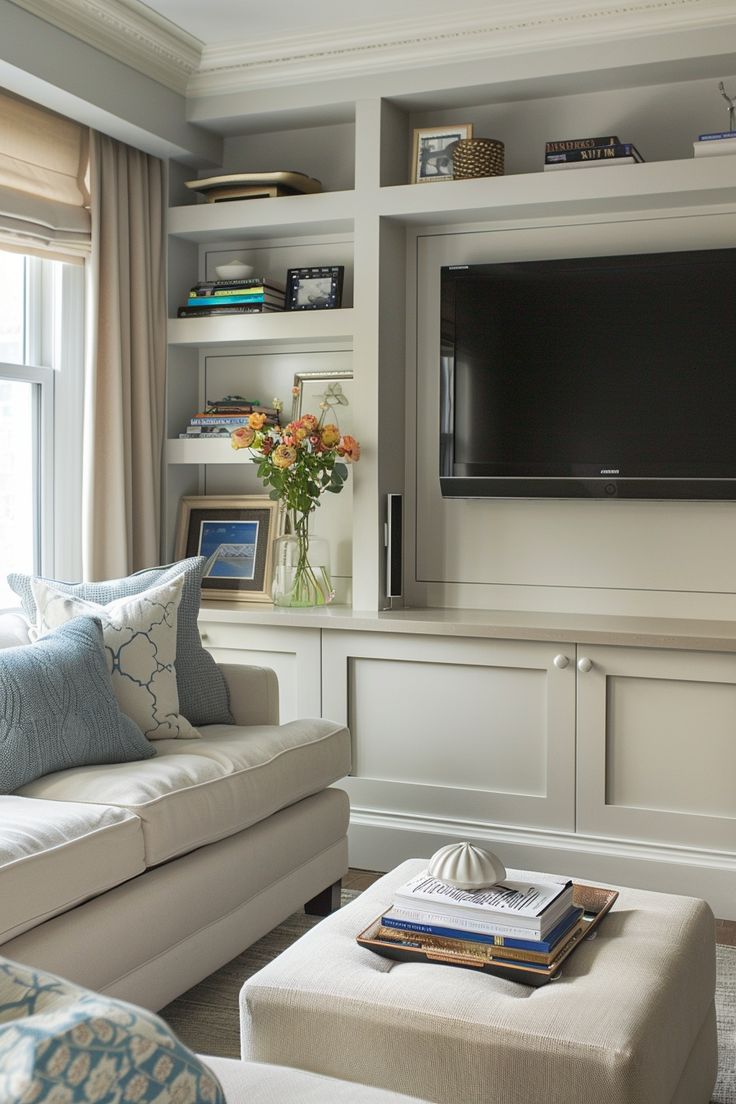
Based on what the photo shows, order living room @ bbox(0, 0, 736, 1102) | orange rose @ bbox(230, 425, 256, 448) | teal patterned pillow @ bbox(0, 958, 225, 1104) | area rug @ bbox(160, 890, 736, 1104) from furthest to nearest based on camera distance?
orange rose @ bbox(230, 425, 256, 448)
living room @ bbox(0, 0, 736, 1102)
area rug @ bbox(160, 890, 736, 1104)
teal patterned pillow @ bbox(0, 958, 225, 1104)

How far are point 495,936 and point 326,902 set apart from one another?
4.42 ft

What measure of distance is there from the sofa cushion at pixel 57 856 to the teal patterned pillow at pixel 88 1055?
1.30 meters

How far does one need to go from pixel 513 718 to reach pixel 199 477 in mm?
1648

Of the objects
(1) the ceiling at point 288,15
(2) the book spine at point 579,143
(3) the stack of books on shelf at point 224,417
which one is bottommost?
(3) the stack of books on shelf at point 224,417

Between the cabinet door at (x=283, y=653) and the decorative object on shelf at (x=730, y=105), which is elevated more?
the decorative object on shelf at (x=730, y=105)

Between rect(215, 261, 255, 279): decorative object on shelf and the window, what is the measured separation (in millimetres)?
528

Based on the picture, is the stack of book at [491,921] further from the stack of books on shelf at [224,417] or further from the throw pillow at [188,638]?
the stack of books on shelf at [224,417]

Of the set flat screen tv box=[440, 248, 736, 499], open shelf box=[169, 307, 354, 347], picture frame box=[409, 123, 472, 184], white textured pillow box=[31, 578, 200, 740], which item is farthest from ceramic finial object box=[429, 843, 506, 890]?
picture frame box=[409, 123, 472, 184]

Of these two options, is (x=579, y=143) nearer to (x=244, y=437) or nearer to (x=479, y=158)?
(x=479, y=158)

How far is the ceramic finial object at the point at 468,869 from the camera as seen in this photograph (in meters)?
1.88

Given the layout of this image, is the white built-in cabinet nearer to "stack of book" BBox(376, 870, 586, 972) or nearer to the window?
the window

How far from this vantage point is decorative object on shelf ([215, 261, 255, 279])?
407 centimetres

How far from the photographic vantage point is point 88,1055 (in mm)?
625

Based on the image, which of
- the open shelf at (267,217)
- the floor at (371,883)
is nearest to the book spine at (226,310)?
the open shelf at (267,217)
